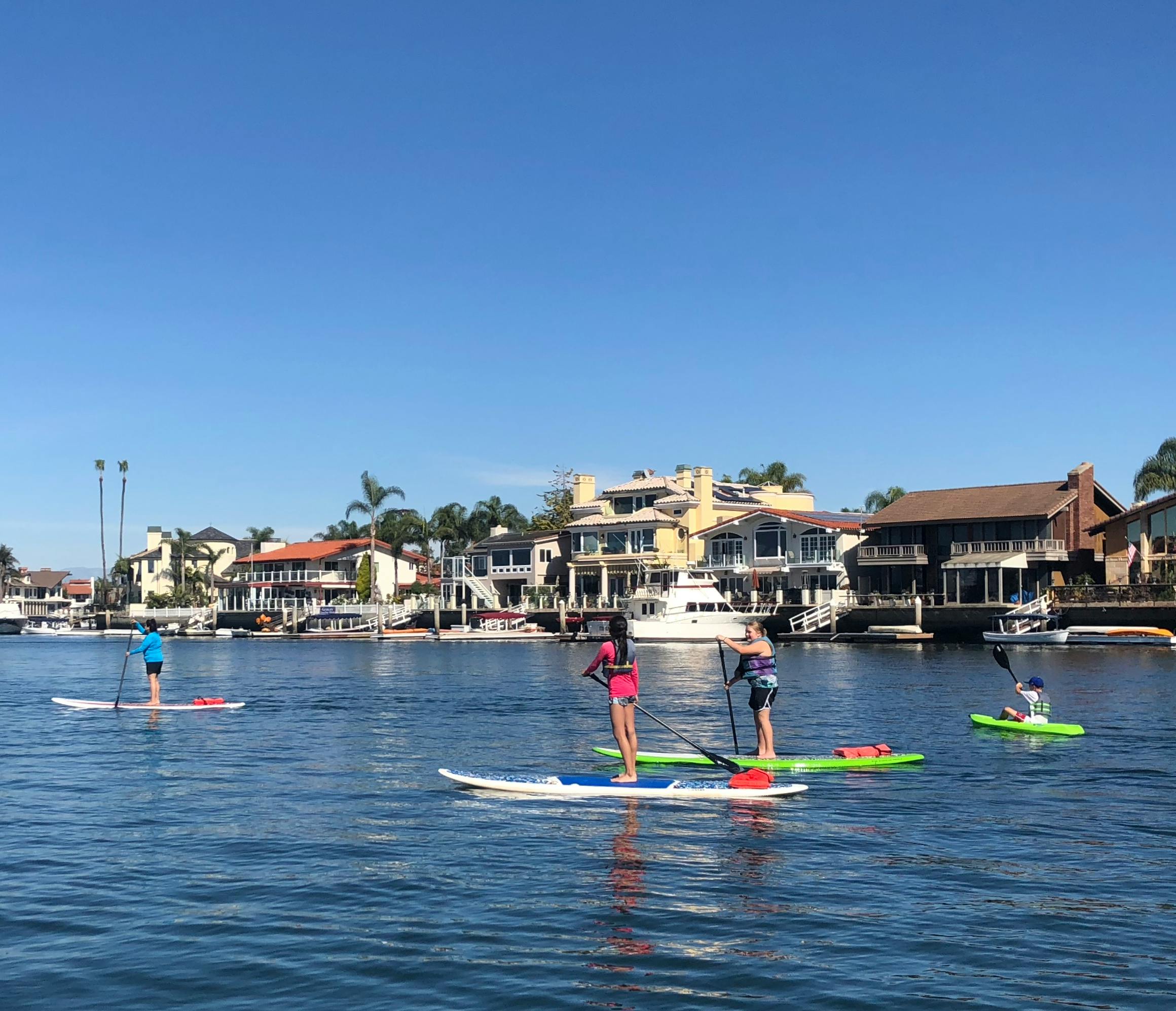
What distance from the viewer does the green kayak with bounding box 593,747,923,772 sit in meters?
20.1

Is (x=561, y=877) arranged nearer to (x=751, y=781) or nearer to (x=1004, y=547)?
(x=751, y=781)

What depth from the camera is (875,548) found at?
87188mm

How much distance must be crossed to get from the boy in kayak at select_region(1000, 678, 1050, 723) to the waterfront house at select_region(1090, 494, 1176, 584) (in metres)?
51.6

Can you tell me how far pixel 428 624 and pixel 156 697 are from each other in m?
75.6

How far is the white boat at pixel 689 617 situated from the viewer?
3073 inches

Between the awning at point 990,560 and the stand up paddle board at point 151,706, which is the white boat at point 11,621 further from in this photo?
the stand up paddle board at point 151,706

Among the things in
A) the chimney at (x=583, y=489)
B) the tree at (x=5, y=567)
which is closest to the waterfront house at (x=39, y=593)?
the tree at (x=5, y=567)

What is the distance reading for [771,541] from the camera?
9375cm

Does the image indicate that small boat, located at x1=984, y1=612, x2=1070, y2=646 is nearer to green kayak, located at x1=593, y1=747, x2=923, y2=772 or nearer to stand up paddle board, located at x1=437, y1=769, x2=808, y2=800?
green kayak, located at x1=593, y1=747, x2=923, y2=772

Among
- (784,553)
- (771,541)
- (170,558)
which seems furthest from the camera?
(170,558)

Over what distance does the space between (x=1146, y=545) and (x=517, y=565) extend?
5172 cm

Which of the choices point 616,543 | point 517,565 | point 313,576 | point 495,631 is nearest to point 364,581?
point 313,576

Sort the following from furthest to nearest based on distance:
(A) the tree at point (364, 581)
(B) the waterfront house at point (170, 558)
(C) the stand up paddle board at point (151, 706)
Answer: (B) the waterfront house at point (170, 558), (A) the tree at point (364, 581), (C) the stand up paddle board at point (151, 706)

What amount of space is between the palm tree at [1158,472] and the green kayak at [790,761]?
6973cm
